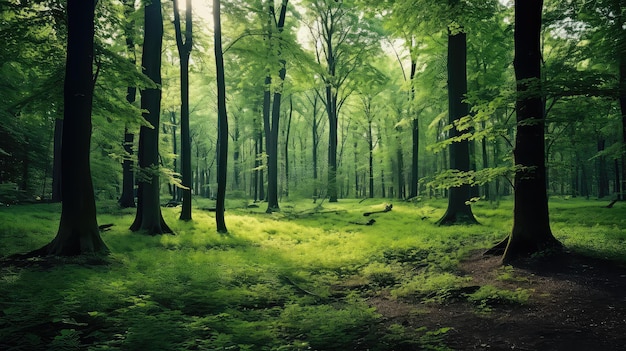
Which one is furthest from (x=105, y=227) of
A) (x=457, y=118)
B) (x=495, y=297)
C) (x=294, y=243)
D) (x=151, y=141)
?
(x=457, y=118)

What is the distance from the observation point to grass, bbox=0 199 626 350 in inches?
172

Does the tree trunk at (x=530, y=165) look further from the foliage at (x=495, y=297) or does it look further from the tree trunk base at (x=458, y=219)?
the tree trunk base at (x=458, y=219)

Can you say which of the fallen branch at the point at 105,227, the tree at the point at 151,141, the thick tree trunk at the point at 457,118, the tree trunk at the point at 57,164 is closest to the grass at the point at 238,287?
the fallen branch at the point at 105,227

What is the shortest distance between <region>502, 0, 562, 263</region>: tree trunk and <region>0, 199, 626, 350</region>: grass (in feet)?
2.91

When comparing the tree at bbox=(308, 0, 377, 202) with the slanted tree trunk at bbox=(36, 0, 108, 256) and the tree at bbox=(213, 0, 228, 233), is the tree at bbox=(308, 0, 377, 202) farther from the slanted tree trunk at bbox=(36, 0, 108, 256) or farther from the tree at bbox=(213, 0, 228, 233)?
the slanted tree trunk at bbox=(36, 0, 108, 256)

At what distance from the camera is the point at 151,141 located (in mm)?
13219

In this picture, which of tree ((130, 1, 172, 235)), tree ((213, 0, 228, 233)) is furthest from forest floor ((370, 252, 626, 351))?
tree ((130, 1, 172, 235))

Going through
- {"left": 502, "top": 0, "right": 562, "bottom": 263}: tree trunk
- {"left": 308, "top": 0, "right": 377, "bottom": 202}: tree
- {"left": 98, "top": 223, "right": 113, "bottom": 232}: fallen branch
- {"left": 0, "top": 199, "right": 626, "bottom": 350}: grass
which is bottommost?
{"left": 0, "top": 199, "right": 626, "bottom": 350}: grass

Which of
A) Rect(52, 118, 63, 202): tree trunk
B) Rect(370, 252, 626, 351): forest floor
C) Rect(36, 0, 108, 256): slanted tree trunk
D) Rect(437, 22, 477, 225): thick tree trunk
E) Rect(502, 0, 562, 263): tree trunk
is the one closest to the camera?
Rect(370, 252, 626, 351): forest floor

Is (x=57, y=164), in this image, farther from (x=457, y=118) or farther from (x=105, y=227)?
(x=457, y=118)

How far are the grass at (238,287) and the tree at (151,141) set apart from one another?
76cm

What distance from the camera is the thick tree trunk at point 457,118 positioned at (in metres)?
14.1

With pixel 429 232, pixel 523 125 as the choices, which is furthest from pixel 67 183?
Answer: pixel 429 232

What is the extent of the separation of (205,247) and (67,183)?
14.0 ft
